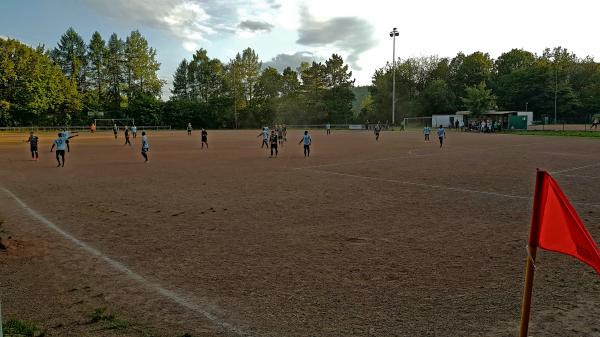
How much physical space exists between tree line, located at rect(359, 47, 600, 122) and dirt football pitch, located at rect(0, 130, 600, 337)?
74.4m

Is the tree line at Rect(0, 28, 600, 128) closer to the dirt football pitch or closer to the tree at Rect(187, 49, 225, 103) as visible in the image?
the tree at Rect(187, 49, 225, 103)

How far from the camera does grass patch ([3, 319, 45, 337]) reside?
4.32m

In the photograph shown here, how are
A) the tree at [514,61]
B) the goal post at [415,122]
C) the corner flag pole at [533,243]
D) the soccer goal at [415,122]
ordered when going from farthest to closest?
the tree at [514,61]
the soccer goal at [415,122]
the goal post at [415,122]
the corner flag pole at [533,243]

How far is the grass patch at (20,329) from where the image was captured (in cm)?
432

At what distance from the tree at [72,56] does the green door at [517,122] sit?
265 feet

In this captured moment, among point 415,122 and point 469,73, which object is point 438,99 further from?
point 469,73

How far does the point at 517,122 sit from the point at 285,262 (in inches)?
2610

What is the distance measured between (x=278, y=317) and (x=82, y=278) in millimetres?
3143

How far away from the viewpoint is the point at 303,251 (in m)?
7.45

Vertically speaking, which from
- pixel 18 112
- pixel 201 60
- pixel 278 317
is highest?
pixel 201 60

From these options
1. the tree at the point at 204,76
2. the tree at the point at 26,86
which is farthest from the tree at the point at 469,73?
the tree at the point at 26,86

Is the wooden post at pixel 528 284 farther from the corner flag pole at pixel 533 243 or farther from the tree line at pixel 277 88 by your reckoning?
the tree line at pixel 277 88

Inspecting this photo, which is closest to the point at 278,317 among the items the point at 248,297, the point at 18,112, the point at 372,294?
the point at 248,297

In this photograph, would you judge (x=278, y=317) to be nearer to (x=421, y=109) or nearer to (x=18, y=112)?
(x=18, y=112)
